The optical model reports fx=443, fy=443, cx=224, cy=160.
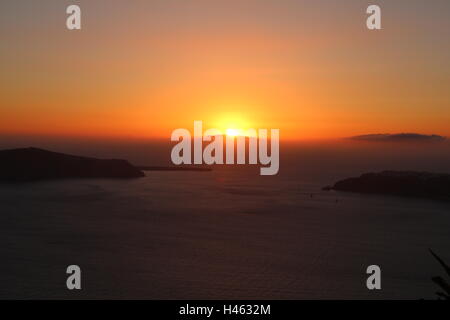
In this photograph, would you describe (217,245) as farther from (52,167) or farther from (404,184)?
(52,167)

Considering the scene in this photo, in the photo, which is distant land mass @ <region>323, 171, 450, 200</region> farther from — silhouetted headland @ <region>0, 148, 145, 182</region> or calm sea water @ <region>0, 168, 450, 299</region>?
silhouetted headland @ <region>0, 148, 145, 182</region>

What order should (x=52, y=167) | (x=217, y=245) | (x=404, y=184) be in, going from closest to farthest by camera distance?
1. (x=217, y=245)
2. (x=404, y=184)
3. (x=52, y=167)

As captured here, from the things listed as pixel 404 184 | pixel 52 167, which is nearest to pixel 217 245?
pixel 404 184

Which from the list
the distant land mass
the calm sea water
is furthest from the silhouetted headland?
the distant land mass

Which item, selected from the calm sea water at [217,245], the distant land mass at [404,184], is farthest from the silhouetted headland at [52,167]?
the distant land mass at [404,184]

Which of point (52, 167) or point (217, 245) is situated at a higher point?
point (52, 167)

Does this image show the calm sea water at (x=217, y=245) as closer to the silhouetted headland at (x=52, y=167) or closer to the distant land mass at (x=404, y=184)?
the distant land mass at (x=404, y=184)
